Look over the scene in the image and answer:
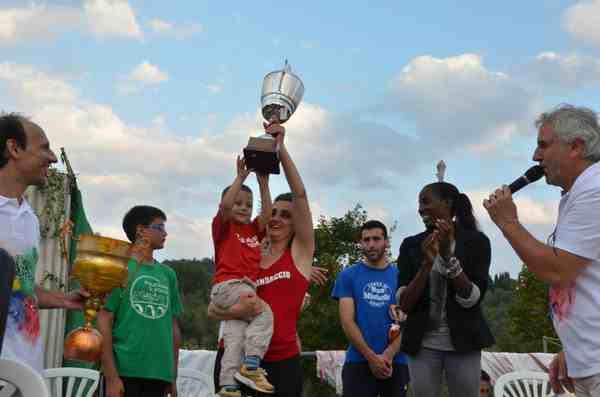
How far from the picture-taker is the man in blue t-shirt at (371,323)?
541cm

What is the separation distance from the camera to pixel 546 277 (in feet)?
9.39

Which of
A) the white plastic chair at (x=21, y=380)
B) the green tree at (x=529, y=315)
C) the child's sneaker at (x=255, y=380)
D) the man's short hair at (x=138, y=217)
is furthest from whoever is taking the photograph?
the green tree at (x=529, y=315)

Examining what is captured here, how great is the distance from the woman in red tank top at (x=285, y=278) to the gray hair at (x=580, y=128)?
1.45m

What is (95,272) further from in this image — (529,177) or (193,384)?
(193,384)

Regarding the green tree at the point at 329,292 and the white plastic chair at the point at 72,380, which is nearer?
the white plastic chair at the point at 72,380

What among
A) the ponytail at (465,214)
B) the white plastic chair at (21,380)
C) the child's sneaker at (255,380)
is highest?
the ponytail at (465,214)

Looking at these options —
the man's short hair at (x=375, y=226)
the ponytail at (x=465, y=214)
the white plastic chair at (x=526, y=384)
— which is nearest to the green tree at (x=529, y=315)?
the white plastic chair at (x=526, y=384)

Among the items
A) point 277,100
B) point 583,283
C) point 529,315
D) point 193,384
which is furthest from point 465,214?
point 529,315

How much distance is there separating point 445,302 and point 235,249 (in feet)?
4.64

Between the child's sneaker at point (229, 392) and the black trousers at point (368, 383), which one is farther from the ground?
the black trousers at point (368, 383)

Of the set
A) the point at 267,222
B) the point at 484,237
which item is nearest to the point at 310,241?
the point at 267,222

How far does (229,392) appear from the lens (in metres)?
3.81

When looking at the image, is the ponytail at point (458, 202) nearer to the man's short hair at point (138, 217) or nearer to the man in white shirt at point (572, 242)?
the man in white shirt at point (572, 242)

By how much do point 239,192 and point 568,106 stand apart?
1.80 m
